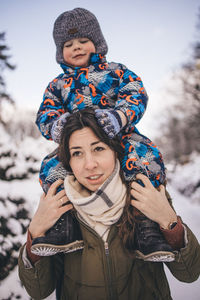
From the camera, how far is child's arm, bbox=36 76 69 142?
4.23 ft

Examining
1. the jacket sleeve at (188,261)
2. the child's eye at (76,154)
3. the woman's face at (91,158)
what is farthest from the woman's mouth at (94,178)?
the jacket sleeve at (188,261)

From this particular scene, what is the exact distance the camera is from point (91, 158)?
1220 mm

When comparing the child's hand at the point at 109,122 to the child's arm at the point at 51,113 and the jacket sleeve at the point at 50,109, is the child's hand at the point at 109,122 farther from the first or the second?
the jacket sleeve at the point at 50,109

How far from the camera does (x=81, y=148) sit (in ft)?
4.14

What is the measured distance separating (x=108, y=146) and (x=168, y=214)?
588 millimetres

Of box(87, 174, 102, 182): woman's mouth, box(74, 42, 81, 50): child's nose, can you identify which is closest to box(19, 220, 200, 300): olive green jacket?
box(87, 174, 102, 182): woman's mouth

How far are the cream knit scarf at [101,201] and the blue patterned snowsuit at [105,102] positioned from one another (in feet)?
0.39

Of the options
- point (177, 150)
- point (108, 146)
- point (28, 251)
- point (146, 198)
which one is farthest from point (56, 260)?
point (177, 150)

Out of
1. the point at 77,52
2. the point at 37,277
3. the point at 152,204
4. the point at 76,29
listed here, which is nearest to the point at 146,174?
the point at 152,204

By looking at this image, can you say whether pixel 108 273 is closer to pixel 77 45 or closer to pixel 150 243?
pixel 150 243

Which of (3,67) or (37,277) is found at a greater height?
(3,67)

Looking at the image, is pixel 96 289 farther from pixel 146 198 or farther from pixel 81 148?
pixel 81 148

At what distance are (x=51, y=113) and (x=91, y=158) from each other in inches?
19.0

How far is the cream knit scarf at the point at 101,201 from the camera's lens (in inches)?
48.0
